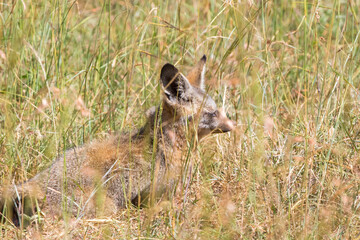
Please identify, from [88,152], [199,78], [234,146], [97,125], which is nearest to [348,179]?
[234,146]

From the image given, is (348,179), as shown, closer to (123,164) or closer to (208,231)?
(208,231)

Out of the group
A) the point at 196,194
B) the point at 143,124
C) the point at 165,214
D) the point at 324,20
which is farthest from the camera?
the point at 324,20

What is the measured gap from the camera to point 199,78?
5.11 meters

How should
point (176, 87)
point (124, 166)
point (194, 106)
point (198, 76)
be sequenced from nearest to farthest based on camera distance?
point (124, 166) → point (176, 87) → point (194, 106) → point (198, 76)

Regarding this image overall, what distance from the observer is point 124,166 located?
438 cm

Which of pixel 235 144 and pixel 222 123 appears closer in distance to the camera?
pixel 235 144

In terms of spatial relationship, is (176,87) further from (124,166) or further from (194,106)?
(124,166)

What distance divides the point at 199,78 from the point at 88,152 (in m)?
1.43

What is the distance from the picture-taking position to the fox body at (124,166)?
397cm

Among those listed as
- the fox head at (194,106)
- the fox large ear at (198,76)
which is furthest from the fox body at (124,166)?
the fox large ear at (198,76)

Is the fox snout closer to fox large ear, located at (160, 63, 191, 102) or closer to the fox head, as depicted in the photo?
the fox head

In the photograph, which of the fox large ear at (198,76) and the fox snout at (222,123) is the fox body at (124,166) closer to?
the fox snout at (222,123)

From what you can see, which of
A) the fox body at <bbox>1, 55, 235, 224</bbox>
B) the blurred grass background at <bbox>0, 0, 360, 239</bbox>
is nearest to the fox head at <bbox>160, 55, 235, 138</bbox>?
the fox body at <bbox>1, 55, 235, 224</bbox>

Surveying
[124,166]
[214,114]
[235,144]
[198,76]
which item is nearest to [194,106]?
[214,114]
